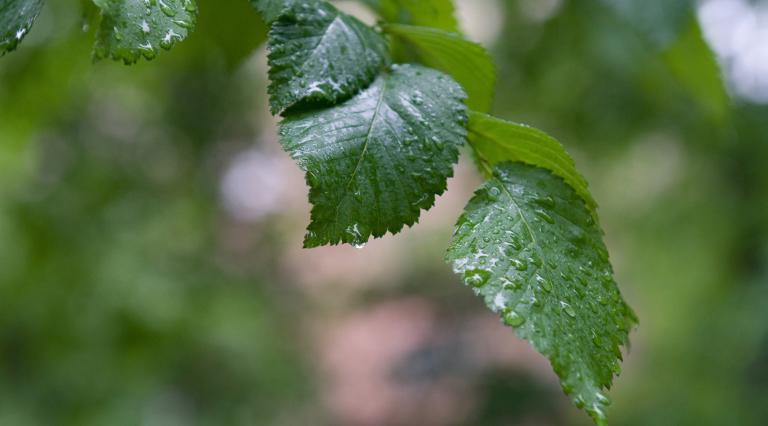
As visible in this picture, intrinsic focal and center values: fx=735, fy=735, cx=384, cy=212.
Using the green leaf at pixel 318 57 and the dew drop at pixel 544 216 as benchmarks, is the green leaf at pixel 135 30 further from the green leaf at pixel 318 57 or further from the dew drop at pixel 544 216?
the dew drop at pixel 544 216

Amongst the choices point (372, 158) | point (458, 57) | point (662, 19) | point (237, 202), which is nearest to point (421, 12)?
point (458, 57)

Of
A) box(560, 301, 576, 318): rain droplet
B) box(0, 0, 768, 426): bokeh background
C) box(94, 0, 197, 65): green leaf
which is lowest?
box(0, 0, 768, 426): bokeh background

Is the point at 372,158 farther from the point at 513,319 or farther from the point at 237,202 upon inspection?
the point at 237,202

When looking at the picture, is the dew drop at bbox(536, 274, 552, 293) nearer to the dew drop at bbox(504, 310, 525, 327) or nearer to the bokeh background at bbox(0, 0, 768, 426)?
the dew drop at bbox(504, 310, 525, 327)

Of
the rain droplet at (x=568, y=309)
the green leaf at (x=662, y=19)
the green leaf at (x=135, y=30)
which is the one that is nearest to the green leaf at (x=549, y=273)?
the rain droplet at (x=568, y=309)

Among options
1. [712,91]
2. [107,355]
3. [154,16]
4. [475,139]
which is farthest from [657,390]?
[154,16]

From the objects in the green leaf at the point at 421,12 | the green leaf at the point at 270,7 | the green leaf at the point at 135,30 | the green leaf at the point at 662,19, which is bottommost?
the green leaf at the point at 135,30

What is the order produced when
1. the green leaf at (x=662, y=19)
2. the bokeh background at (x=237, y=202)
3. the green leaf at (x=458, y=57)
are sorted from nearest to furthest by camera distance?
the green leaf at (x=458, y=57)
the green leaf at (x=662, y=19)
the bokeh background at (x=237, y=202)

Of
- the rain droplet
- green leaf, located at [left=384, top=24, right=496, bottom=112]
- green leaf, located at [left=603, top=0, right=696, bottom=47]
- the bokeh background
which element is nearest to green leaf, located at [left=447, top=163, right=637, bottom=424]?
the rain droplet
